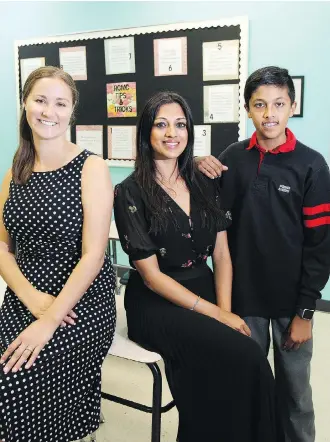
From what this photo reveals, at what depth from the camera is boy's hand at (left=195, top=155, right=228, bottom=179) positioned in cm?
151

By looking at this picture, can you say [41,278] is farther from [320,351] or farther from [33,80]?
[320,351]

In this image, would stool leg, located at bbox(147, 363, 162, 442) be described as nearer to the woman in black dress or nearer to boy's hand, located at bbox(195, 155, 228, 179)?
the woman in black dress

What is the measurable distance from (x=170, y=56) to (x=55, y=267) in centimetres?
204

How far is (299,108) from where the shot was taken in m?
2.74

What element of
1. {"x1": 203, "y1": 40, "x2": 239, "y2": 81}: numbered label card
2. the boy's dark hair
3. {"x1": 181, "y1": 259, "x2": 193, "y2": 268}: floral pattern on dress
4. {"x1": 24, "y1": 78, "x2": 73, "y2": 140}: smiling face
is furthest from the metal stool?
{"x1": 203, "y1": 40, "x2": 239, "y2": 81}: numbered label card

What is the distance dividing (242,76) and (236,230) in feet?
5.44

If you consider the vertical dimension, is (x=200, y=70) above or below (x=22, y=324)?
above

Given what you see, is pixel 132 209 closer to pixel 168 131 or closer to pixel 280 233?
pixel 168 131

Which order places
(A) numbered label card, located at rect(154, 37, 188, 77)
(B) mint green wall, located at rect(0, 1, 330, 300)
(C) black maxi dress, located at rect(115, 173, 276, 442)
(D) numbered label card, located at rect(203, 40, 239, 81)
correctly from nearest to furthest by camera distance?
1. (C) black maxi dress, located at rect(115, 173, 276, 442)
2. (B) mint green wall, located at rect(0, 1, 330, 300)
3. (D) numbered label card, located at rect(203, 40, 239, 81)
4. (A) numbered label card, located at rect(154, 37, 188, 77)

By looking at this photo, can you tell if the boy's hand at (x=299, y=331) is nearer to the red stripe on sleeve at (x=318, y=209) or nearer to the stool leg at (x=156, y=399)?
the red stripe on sleeve at (x=318, y=209)

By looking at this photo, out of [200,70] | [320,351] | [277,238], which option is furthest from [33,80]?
[320,351]

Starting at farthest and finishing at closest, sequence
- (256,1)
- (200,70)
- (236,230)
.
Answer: (200,70) < (256,1) < (236,230)

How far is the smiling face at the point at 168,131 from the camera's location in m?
1.50

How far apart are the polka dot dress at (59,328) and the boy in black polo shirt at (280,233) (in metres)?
0.45
